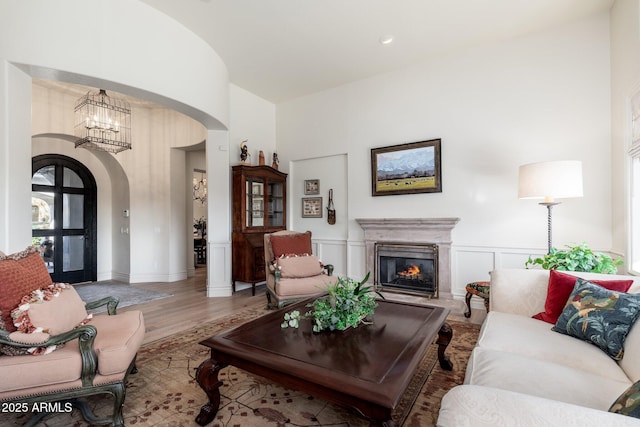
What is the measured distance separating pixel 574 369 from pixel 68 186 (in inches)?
290

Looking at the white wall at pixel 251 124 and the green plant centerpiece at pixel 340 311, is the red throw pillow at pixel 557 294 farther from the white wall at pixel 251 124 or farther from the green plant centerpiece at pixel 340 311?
the white wall at pixel 251 124

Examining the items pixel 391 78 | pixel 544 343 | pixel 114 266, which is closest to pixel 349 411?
pixel 544 343

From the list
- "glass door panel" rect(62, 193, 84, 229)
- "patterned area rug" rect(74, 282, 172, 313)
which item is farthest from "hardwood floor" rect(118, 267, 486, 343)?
"glass door panel" rect(62, 193, 84, 229)

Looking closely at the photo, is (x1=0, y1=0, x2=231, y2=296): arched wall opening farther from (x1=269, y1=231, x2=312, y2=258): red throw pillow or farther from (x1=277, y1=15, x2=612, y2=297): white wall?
(x1=277, y1=15, x2=612, y2=297): white wall

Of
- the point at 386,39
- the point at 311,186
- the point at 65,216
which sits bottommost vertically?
the point at 65,216

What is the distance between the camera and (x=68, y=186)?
5.61 metres

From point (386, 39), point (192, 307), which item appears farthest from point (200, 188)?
point (386, 39)

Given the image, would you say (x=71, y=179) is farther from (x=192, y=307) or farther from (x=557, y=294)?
(x=557, y=294)

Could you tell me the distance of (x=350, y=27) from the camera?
11.7ft

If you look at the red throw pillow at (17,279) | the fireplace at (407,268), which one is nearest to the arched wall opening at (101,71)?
the red throw pillow at (17,279)

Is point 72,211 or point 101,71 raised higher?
point 101,71

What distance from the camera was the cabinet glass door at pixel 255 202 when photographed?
4.93 meters

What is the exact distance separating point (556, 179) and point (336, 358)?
2.58 meters

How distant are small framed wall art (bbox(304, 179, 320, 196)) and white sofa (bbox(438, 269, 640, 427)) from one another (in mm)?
3496
